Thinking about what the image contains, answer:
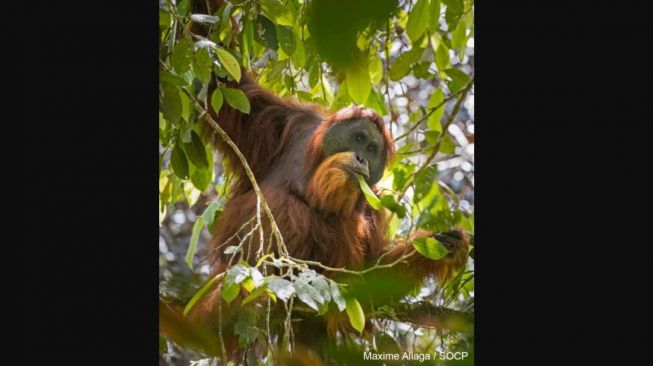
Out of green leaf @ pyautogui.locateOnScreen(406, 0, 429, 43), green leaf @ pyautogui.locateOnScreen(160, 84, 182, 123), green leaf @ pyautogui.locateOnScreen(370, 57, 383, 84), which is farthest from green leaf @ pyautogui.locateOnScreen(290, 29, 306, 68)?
green leaf @ pyautogui.locateOnScreen(160, 84, 182, 123)

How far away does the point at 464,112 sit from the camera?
353cm

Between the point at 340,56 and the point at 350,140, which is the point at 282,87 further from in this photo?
the point at 340,56

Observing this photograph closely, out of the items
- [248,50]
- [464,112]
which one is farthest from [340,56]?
[248,50]

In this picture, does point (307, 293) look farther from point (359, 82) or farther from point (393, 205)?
point (359, 82)

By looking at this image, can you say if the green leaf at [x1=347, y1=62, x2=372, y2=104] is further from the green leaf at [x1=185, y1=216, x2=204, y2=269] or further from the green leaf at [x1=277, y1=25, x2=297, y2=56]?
the green leaf at [x1=185, y1=216, x2=204, y2=269]

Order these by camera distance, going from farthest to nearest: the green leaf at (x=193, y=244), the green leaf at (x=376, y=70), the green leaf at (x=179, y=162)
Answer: the green leaf at (x=376, y=70) → the green leaf at (x=193, y=244) → the green leaf at (x=179, y=162)

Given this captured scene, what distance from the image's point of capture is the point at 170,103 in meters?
3.42

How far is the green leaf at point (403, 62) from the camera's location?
3709mm

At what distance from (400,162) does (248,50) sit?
894 mm

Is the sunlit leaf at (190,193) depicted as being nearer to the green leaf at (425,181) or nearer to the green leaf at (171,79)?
the green leaf at (171,79)

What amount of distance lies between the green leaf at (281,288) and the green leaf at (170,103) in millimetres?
935

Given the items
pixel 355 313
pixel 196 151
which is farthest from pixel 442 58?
pixel 355 313

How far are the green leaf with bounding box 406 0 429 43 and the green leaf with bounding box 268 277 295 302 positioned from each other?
1.33 m

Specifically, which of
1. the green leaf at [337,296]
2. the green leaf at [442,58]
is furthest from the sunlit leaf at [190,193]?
the green leaf at [337,296]
